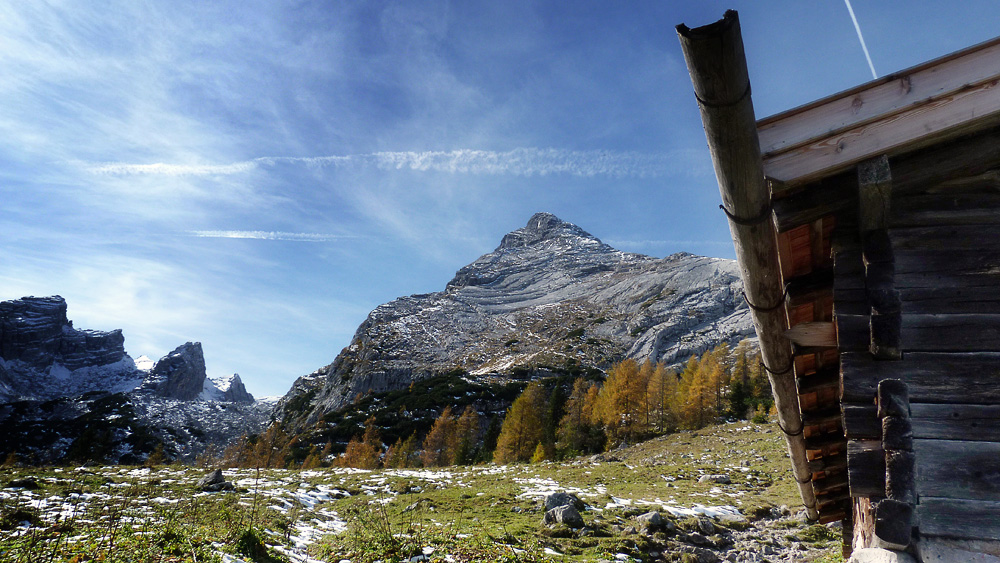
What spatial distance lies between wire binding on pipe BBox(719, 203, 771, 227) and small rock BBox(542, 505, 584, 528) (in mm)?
11795

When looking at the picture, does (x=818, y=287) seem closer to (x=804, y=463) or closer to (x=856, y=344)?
(x=856, y=344)

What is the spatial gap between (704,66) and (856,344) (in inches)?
85.6

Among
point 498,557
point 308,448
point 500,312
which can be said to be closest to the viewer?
point 498,557

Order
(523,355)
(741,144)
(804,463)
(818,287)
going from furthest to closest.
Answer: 1. (523,355)
2. (804,463)
3. (818,287)
4. (741,144)

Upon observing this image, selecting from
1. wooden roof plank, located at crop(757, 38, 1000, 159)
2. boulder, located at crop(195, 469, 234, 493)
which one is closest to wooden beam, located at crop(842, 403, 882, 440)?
wooden roof plank, located at crop(757, 38, 1000, 159)

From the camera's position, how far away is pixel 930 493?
2.53m

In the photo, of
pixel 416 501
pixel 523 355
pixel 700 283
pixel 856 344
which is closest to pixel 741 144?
pixel 856 344

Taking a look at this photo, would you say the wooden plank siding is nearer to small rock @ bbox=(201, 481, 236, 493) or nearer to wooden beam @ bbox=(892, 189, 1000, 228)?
wooden beam @ bbox=(892, 189, 1000, 228)

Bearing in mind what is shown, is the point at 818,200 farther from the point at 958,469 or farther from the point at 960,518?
the point at 960,518

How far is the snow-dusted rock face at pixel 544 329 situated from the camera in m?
98.4

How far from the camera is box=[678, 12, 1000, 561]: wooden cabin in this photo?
8.13ft

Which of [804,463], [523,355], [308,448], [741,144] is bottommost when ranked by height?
[308,448]

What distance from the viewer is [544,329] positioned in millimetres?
132875

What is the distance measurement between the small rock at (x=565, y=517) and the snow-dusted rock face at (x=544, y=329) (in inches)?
3185
